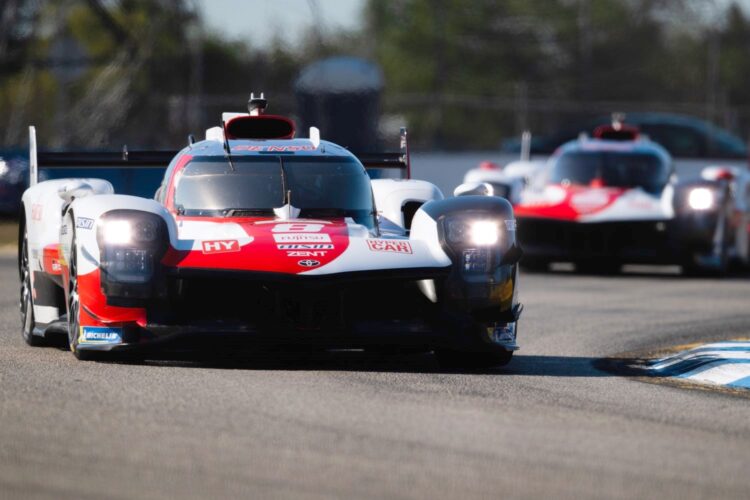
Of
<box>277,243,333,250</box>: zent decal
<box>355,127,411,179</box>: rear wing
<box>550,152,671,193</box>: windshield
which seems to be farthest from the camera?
<box>550,152,671,193</box>: windshield

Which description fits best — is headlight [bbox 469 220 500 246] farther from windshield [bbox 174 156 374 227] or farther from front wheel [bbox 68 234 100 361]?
front wheel [bbox 68 234 100 361]

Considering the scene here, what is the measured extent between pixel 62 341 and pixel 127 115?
2352 centimetres

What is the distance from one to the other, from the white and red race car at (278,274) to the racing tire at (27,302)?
16.2 inches

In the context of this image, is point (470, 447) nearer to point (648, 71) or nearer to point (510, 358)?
point (510, 358)

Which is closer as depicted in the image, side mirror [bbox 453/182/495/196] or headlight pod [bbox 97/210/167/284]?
headlight pod [bbox 97/210/167/284]

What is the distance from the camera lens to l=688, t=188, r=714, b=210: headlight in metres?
18.9

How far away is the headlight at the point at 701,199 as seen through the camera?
61.9 ft

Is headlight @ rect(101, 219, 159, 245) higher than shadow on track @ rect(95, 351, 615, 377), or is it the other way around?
headlight @ rect(101, 219, 159, 245)

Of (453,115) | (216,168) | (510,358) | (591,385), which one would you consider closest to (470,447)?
(591,385)

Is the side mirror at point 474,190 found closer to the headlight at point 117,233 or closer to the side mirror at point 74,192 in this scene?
the side mirror at point 74,192

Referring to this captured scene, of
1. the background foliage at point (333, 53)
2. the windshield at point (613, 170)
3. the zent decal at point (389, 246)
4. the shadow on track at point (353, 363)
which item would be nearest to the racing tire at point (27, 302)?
the shadow on track at point (353, 363)

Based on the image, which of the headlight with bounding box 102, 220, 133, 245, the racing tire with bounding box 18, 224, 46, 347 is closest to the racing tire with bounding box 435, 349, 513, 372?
the headlight with bounding box 102, 220, 133, 245

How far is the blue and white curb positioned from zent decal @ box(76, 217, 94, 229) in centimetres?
318

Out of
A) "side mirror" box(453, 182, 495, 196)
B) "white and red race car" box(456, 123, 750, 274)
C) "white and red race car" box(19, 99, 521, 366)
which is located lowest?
"white and red race car" box(456, 123, 750, 274)
